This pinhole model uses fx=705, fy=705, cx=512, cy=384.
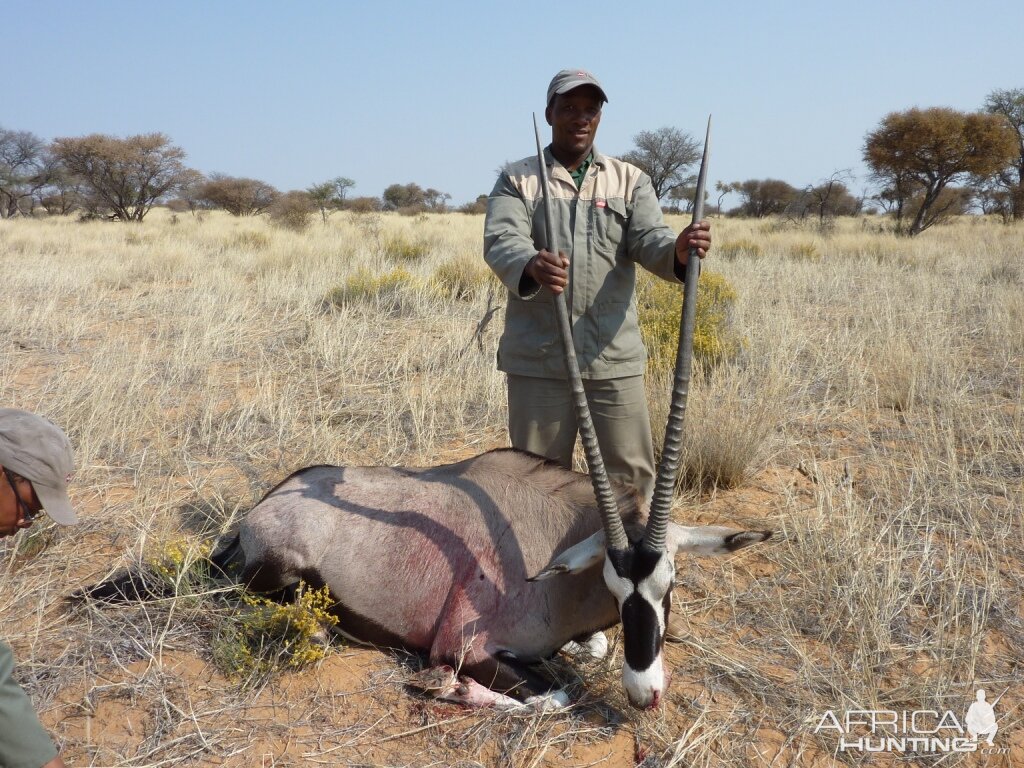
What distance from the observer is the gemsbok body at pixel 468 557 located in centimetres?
302

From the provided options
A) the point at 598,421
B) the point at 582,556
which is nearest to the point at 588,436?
the point at 582,556

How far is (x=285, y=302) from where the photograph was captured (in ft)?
33.3

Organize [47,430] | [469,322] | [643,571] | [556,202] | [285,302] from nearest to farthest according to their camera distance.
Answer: [47,430], [643,571], [556,202], [469,322], [285,302]

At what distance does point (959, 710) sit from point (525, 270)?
2.54 metres

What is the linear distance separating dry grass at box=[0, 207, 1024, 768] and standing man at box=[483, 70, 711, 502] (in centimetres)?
127

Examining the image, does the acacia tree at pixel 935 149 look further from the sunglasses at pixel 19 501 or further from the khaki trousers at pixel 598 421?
the sunglasses at pixel 19 501

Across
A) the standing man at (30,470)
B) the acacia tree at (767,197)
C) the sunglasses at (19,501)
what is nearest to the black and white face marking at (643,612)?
the standing man at (30,470)

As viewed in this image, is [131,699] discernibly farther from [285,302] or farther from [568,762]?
[285,302]

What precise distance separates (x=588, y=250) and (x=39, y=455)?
7.89 ft

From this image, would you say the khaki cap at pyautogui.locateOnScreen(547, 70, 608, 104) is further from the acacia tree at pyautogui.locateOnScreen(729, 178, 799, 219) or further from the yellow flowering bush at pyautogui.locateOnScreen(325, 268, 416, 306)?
the acacia tree at pyautogui.locateOnScreen(729, 178, 799, 219)

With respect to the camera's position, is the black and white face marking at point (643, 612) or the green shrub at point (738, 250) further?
the green shrub at point (738, 250)

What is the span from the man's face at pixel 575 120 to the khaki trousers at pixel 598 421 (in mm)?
1162

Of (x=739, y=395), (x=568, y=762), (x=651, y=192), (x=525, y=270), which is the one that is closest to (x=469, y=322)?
(x=739, y=395)

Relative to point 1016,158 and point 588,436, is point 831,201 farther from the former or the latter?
point 588,436
